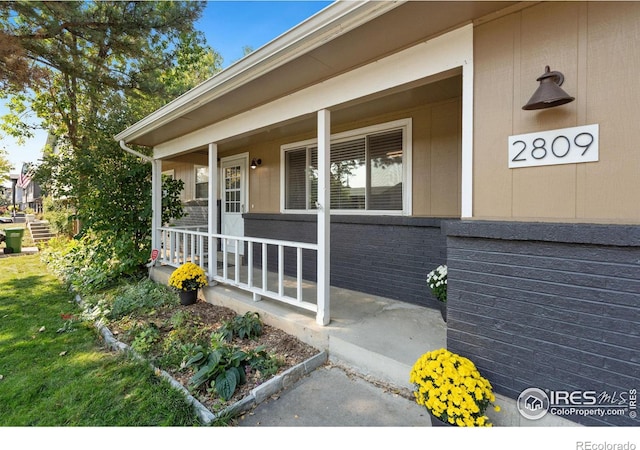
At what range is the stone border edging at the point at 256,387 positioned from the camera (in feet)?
6.72

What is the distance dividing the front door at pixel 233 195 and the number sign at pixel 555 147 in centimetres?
526

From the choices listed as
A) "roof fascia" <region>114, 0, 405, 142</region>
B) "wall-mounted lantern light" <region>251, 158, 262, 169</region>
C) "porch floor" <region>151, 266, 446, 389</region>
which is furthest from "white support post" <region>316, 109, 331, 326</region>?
"wall-mounted lantern light" <region>251, 158, 262, 169</region>

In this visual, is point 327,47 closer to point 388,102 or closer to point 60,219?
point 388,102

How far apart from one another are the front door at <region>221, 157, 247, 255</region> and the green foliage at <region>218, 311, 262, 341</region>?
3202 millimetres

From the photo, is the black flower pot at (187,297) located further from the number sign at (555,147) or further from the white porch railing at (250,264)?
the number sign at (555,147)

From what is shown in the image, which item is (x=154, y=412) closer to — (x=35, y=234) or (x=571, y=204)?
(x=571, y=204)

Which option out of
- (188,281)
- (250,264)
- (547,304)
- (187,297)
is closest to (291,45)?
(250,264)

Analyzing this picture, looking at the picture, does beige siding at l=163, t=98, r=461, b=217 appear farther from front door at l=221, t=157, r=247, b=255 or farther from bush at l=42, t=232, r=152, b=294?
bush at l=42, t=232, r=152, b=294

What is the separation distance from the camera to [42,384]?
2500mm

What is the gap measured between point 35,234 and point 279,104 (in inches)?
544

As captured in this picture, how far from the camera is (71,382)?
2512 mm

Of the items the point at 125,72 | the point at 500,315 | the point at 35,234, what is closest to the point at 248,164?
the point at 125,72

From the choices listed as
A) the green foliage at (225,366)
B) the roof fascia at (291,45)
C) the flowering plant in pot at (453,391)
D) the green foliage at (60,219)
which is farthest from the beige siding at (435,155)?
the green foliage at (60,219)

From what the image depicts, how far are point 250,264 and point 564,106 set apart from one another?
10.8 feet
